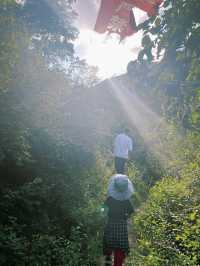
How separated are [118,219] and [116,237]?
0.31 meters

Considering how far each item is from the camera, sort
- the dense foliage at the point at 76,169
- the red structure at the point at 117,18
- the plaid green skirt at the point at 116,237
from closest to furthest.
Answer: the dense foliage at the point at 76,169 < the red structure at the point at 117,18 < the plaid green skirt at the point at 116,237

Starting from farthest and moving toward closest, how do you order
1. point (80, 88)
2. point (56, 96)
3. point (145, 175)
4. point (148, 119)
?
point (148, 119), point (80, 88), point (145, 175), point (56, 96)

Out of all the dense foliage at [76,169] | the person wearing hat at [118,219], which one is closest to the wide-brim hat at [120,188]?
the person wearing hat at [118,219]

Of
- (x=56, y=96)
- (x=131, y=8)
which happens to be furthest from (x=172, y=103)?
(x=56, y=96)

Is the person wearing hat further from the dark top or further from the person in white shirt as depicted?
the person in white shirt

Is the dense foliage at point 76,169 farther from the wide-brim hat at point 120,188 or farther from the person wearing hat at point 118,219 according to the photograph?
the wide-brim hat at point 120,188

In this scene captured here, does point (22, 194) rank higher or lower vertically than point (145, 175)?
higher

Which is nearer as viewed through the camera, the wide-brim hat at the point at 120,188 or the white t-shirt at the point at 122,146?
the wide-brim hat at the point at 120,188

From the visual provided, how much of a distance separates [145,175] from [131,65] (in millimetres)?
11844

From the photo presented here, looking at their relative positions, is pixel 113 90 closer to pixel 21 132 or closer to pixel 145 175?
pixel 145 175

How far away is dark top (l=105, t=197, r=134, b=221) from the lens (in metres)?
6.57

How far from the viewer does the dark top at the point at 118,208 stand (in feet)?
21.6

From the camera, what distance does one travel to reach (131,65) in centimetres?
324

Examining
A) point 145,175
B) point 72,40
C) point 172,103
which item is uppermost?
point 72,40
